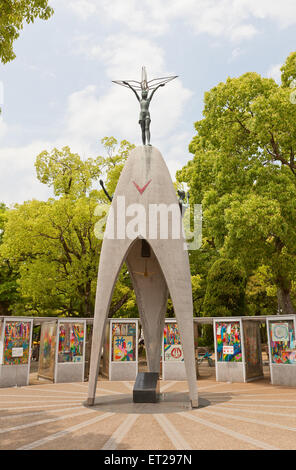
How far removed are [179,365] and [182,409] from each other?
295 inches

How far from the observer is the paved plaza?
20.6ft

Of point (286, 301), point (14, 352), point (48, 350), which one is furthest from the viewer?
point (286, 301)

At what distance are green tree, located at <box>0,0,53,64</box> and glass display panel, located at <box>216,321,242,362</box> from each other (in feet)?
44.2

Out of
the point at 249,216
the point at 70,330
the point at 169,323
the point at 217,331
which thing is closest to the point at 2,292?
the point at 70,330

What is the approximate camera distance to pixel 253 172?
16.3 metres

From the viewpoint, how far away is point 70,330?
15.9 m

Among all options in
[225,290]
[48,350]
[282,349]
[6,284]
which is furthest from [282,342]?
[6,284]

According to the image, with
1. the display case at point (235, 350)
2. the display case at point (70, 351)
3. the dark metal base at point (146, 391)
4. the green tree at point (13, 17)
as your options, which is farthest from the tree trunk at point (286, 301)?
the green tree at point (13, 17)

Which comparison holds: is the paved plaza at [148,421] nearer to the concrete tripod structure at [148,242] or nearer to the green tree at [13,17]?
the concrete tripod structure at [148,242]

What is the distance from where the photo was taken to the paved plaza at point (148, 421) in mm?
6278

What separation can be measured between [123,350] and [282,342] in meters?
7.27

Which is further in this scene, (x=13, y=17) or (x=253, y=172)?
(x=253, y=172)

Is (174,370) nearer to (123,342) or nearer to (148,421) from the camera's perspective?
(123,342)
